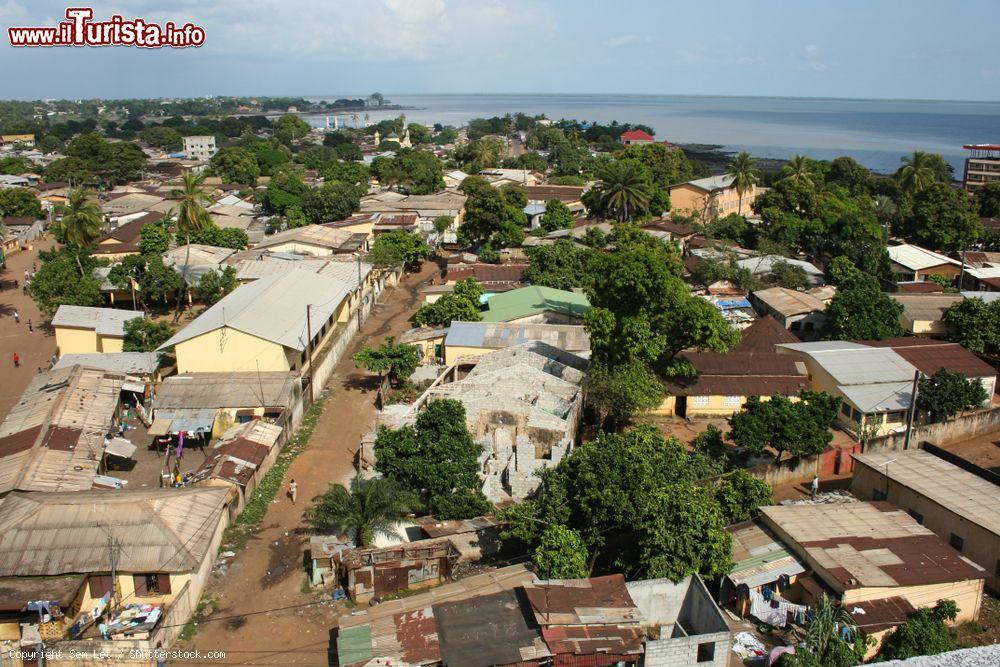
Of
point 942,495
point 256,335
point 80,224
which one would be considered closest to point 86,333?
point 256,335

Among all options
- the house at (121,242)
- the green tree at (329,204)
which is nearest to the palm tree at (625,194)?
the green tree at (329,204)

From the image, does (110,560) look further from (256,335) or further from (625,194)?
(625,194)

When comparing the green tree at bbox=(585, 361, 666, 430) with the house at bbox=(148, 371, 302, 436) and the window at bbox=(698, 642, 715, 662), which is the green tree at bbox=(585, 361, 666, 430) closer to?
the house at bbox=(148, 371, 302, 436)

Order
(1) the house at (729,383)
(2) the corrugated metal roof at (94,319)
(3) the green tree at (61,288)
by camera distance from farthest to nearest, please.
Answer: (3) the green tree at (61,288)
(2) the corrugated metal roof at (94,319)
(1) the house at (729,383)

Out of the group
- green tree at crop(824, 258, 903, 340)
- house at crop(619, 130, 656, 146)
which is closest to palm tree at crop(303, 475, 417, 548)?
green tree at crop(824, 258, 903, 340)

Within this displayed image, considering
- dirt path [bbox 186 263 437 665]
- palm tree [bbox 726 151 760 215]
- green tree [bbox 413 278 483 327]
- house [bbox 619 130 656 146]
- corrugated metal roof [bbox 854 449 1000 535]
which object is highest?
house [bbox 619 130 656 146]

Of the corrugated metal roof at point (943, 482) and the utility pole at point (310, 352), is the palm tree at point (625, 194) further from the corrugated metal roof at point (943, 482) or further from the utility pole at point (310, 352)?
the corrugated metal roof at point (943, 482)
